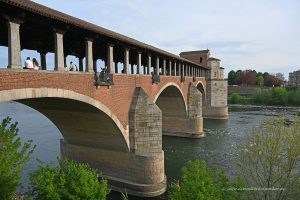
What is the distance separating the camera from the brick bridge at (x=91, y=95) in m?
8.75

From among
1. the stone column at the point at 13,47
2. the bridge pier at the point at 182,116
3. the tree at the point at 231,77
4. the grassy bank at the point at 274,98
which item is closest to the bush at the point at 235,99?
the grassy bank at the point at 274,98

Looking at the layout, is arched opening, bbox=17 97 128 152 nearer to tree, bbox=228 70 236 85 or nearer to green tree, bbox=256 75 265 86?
green tree, bbox=256 75 265 86

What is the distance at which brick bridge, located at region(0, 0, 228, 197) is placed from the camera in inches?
345

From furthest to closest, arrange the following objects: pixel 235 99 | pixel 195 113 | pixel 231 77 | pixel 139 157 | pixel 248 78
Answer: pixel 231 77
pixel 248 78
pixel 235 99
pixel 195 113
pixel 139 157

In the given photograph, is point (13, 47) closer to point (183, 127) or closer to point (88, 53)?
point (88, 53)

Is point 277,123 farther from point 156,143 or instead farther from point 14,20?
point 14,20

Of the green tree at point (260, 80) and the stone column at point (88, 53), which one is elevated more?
the green tree at point (260, 80)

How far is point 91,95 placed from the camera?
12.2 m

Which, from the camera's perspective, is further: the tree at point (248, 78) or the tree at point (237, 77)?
the tree at point (237, 77)

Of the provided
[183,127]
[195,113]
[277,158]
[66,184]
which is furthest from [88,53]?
[195,113]

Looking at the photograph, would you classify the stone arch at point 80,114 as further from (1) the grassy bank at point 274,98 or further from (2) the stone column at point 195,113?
(1) the grassy bank at point 274,98

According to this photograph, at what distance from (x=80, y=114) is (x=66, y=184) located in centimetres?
535

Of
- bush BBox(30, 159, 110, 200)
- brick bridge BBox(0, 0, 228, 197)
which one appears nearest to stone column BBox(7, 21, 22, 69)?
brick bridge BBox(0, 0, 228, 197)

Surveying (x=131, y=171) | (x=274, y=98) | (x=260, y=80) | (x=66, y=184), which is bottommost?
(x=131, y=171)
